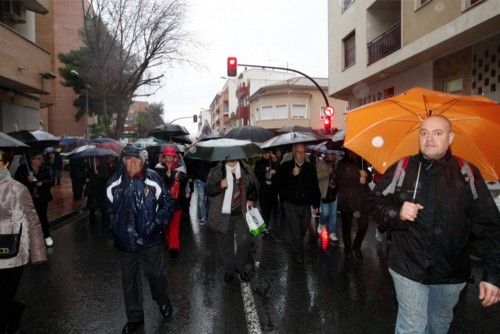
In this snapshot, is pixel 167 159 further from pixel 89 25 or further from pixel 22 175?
pixel 89 25

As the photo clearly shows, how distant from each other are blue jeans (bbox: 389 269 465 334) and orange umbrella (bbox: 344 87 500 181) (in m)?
0.91

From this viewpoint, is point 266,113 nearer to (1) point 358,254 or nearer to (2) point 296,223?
(1) point 358,254

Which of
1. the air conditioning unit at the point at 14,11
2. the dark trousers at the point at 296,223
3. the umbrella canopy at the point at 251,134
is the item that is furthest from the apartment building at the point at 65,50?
the dark trousers at the point at 296,223

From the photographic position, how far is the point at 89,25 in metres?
25.8

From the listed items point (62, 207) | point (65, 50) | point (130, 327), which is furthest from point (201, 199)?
point (65, 50)

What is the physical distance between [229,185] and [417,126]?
2855 millimetres

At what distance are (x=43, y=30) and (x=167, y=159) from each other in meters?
23.9

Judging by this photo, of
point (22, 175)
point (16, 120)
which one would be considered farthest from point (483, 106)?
point (16, 120)

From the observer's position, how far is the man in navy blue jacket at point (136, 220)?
3881 mm

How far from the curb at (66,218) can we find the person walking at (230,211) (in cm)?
600

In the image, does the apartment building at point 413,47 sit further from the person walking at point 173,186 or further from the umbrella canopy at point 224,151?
the person walking at point 173,186

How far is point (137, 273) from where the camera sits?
407 centimetres

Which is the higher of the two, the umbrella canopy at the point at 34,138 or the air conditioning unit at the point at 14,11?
the air conditioning unit at the point at 14,11

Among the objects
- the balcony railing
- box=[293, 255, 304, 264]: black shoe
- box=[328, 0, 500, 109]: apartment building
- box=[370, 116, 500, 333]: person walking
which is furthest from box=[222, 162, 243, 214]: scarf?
the balcony railing
